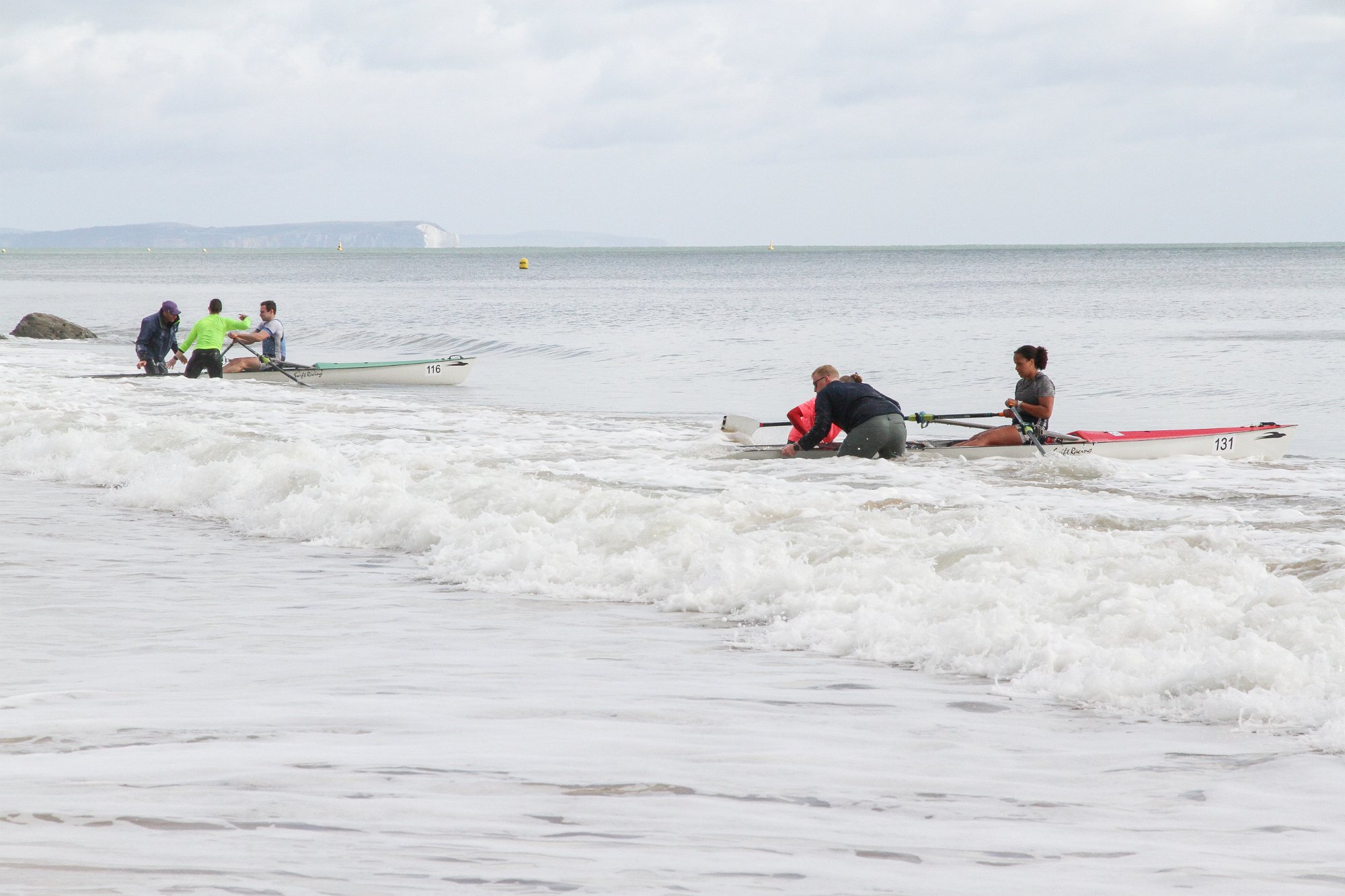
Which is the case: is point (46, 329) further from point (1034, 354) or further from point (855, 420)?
point (1034, 354)

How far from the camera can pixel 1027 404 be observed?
1393 cm

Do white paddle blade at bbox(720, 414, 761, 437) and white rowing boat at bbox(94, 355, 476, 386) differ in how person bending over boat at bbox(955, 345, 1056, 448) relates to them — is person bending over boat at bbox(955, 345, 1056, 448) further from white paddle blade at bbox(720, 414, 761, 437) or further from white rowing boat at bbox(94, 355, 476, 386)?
white rowing boat at bbox(94, 355, 476, 386)

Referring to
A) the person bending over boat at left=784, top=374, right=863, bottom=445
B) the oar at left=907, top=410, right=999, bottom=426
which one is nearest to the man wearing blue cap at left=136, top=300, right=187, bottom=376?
the person bending over boat at left=784, top=374, right=863, bottom=445

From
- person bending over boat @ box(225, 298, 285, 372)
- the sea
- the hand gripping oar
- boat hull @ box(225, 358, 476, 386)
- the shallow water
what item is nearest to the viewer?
the shallow water

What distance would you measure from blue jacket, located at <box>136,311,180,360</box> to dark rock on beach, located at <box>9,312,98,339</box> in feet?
54.2

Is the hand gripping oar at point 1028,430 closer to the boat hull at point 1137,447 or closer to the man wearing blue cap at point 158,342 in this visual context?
the boat hull at point 1137,447

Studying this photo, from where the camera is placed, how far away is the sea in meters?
3.60

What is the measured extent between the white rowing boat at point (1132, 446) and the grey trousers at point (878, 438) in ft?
0.89

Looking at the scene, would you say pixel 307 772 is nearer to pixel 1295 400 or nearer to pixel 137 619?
pixel 137 619

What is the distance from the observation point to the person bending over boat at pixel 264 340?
22.8 metres

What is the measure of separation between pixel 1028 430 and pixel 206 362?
14.9 meters

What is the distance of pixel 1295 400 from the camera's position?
21547 mm

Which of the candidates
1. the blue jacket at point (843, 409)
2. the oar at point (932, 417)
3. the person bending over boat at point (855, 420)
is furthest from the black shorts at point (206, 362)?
the oar at point (932, 417)

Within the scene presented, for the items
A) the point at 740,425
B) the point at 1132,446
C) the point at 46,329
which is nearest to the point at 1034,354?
the point at 1132,446
